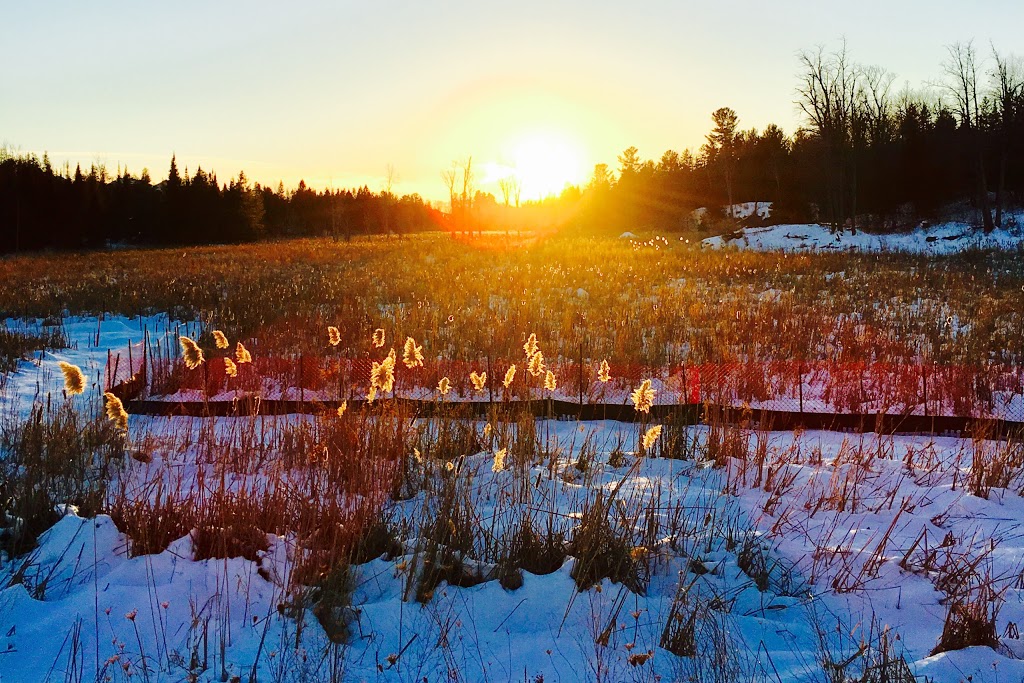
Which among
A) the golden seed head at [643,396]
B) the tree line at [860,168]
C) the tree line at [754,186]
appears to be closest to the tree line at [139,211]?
the tree line at [754,186]

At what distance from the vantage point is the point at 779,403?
698 centimetres

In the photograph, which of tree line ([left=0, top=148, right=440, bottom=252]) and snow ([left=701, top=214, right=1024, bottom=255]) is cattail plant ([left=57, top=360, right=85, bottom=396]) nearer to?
snow ([left=701, top=214, right=1024, bottom=255])

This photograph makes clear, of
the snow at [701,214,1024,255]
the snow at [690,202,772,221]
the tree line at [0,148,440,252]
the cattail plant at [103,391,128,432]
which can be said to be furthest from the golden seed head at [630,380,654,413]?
the tree line at [0,148,440,252]

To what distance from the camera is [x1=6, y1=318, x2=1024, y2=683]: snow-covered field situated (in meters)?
2.37

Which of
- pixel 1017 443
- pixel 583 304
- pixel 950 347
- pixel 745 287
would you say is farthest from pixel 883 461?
pixel 745 287

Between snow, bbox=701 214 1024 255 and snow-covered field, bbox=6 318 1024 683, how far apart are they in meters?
25.0

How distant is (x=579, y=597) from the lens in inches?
112

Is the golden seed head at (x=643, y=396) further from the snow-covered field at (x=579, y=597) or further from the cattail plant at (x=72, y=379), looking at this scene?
the cattail plant at (x=72, y=379)

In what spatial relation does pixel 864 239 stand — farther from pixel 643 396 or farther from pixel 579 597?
pixel 579 597

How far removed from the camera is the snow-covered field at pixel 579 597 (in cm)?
237

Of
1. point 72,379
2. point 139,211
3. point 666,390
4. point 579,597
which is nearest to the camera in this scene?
point 579,597

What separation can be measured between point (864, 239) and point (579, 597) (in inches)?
1278

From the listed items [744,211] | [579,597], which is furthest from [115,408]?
[744,211]

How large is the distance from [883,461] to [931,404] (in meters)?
2.40
